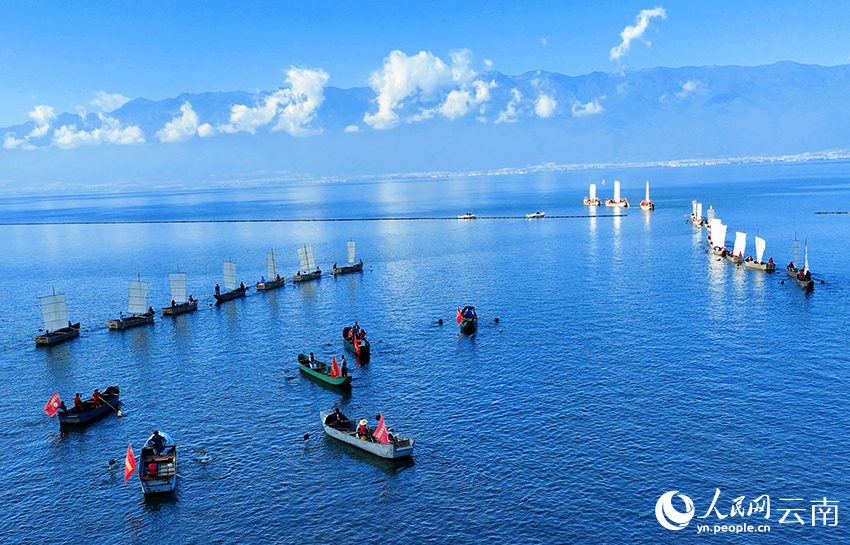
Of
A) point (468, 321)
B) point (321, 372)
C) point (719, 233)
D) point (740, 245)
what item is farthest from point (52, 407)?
point (719, 233)

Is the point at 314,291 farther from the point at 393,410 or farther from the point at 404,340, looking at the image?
the point at 393,410

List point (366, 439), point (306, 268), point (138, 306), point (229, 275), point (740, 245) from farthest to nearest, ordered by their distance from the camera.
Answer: point (306, 268), point (740, 245), point (229, 275), point (138, 306), point (366, 439)

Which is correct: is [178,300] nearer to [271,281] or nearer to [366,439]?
[271,281]

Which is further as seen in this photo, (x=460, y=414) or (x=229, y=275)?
(x=229, y=275)

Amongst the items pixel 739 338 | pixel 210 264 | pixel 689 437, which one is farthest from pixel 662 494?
pixel 210 264

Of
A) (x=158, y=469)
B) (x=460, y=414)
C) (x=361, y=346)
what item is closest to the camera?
(x=158, y=469)

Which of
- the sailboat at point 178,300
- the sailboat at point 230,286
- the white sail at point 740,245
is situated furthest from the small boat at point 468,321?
the white sail at point 740,245
